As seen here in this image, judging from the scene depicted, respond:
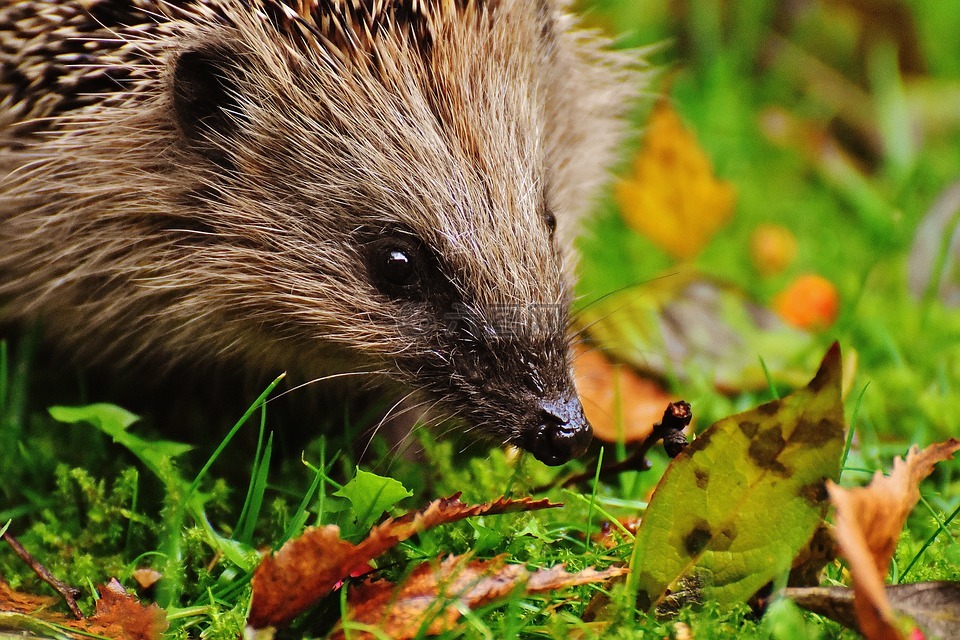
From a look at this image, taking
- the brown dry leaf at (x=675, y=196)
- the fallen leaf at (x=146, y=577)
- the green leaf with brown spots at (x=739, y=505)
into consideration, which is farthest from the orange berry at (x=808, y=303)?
the fallen leaf at (x=146, y=577)

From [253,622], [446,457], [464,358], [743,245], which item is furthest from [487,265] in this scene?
[743,245]

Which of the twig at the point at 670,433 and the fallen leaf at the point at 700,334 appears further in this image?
the fallen leaf at the point at 700,334

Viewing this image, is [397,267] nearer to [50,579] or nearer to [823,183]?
[50,579]

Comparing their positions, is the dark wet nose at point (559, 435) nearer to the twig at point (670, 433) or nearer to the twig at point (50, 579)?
the twig at point (670, 433)

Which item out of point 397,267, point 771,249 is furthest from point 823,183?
point 397,267

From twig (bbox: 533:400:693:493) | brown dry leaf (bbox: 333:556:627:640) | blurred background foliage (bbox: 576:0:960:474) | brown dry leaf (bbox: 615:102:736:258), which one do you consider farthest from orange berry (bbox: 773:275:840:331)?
brown dry leaf (bbox: 333:556:627:640)

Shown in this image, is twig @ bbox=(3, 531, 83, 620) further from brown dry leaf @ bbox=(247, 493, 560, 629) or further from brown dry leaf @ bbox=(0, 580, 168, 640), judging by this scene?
brown dry leaf @ bbox=(247, 493, 560, 629)
